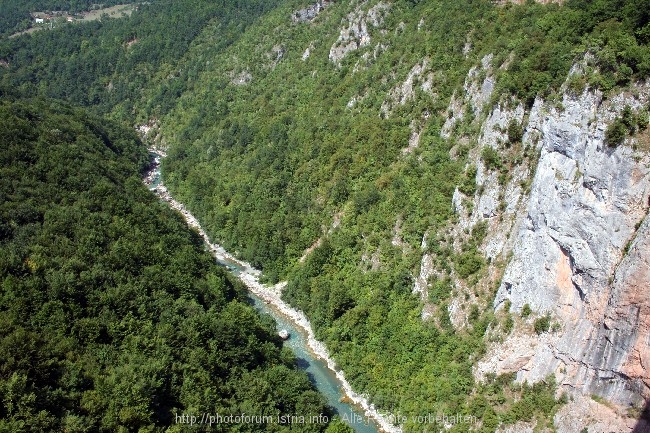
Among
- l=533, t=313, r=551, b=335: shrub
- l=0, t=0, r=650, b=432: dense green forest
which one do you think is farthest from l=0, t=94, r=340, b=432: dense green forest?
l=533, t=313, r=551, b=335: shrub

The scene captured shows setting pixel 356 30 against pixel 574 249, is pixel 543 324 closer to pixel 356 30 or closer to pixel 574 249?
pixel 574 249

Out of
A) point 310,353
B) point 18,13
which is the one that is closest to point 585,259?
point 310,353

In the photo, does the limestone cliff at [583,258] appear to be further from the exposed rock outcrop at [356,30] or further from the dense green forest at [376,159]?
the exposed rock outcrop at [356,30]

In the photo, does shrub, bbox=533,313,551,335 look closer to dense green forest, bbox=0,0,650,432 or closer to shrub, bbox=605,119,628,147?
dense green forest, bbox=0,0,650,432

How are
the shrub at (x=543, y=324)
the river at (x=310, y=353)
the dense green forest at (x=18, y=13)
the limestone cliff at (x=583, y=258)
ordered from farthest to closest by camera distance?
the dense green forest at (x=18, y=13) < the river at (x=310, y=353) < the shrub at (x=543, y=324) < the limestone cliff at (x=583, y=258)

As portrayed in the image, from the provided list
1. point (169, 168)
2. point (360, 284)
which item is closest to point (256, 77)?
point (169, 168)

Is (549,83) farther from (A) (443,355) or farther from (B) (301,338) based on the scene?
(B) (301,338)

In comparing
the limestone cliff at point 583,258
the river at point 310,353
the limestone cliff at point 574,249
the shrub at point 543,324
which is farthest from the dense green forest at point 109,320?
the limestone cliff at point 583,258
